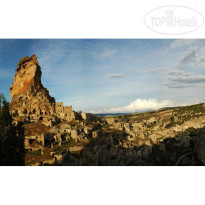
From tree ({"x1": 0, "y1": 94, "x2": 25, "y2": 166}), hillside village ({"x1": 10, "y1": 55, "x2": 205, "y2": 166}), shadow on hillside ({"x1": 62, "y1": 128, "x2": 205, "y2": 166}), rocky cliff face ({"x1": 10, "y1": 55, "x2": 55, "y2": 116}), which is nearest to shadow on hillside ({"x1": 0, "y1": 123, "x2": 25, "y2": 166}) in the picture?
tree ({"x1": 0, "y1": 94, "x2": 25, "y2": 166})

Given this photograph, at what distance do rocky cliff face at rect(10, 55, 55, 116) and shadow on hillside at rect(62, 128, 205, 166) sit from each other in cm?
1341

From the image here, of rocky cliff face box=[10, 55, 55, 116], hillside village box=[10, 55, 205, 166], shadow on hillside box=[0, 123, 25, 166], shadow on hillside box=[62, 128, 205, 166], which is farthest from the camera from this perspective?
rocky cliff face box=[10, 55, 55, 116]

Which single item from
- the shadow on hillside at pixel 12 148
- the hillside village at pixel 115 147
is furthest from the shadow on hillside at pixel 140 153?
the shadow on hillside at pixel 12 148

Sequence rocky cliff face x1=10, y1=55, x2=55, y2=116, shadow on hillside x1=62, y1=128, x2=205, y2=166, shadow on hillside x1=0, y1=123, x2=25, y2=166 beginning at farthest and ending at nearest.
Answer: rocky cliff face x1=10, y1=55, x2=55, y2=116
shadow on hillside x1=62, y1=128, x2=205, y2=166
shadow on hillside x1=0, y1=123, x2=25, y2=166

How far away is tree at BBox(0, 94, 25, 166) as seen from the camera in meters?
6.77

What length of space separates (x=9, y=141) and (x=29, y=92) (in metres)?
18.1

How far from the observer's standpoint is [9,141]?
22.8ft

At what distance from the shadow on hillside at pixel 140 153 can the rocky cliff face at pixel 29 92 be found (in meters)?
13.4

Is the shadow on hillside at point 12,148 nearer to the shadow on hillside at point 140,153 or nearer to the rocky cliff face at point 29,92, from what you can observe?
the shadow on hillside at point 140,153

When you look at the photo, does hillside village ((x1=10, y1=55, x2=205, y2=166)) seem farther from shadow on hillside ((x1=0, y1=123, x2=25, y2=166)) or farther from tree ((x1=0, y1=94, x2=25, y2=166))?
tree ((x1=0, y1=94, x2=25, y2=166))

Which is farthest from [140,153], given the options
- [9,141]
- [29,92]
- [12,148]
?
[29,92]

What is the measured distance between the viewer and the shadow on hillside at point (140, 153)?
741cm

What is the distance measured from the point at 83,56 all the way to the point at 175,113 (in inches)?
550
